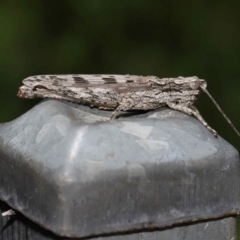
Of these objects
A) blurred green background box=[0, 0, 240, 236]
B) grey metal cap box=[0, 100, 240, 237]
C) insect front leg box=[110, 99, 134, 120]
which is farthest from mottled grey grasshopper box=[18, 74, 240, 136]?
blurred green background box=[0, 0, 240, 236]

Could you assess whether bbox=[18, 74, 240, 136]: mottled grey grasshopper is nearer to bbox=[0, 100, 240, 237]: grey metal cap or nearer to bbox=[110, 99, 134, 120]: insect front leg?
bbox=[110, 99, 134, 120]: insect front leg

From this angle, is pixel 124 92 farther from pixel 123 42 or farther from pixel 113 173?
pixel 123 42

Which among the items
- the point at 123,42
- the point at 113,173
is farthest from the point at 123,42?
the point at 113,173

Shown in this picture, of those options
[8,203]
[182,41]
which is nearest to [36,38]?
[182,41]

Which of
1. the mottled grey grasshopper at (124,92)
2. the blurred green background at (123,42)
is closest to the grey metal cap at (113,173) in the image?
the mottled grey grasshopper at (124,92)

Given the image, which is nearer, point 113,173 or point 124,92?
point 113,173

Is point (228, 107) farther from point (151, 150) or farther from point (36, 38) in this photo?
point (151, 150)
